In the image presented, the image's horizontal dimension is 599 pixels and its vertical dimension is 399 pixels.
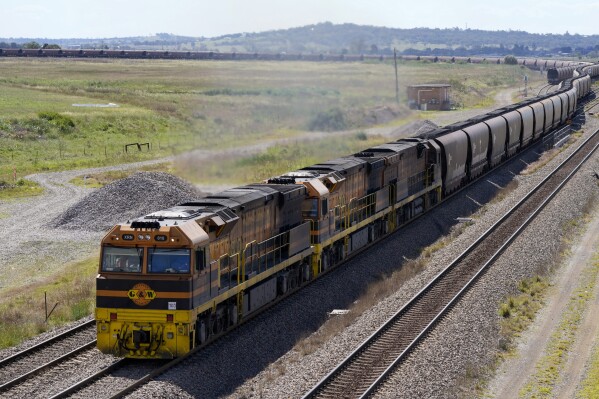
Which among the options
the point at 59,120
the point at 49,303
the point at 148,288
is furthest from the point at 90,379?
the point at 59,120

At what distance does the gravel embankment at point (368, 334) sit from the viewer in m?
20.4

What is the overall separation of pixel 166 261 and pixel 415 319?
8.30 metres

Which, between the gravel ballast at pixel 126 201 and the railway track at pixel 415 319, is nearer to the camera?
the railway track at pixel 415 319

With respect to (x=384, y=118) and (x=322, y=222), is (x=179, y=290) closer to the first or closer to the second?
(x=322, y=222)

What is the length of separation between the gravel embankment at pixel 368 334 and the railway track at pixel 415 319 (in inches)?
13.3

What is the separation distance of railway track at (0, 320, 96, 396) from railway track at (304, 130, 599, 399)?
6.67 metres

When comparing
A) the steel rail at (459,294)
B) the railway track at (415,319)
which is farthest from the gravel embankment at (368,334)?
the railway track at (415,319)

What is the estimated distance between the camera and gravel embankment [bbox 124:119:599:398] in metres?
20.4

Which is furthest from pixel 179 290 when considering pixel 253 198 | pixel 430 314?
pixel 430 314

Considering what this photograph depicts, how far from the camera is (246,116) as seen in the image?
65.2m

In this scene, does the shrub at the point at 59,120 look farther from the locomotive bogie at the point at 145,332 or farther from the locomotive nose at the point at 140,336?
the locomotive nose at the point at 140,336

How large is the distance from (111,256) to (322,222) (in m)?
10.9

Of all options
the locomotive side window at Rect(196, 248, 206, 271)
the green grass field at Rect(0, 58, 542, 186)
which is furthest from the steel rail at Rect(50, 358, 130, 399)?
the green grass field at Rect(0, 58, 542, 186)

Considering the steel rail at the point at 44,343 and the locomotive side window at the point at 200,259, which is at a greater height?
the locomotive side window at the point at 200,259
